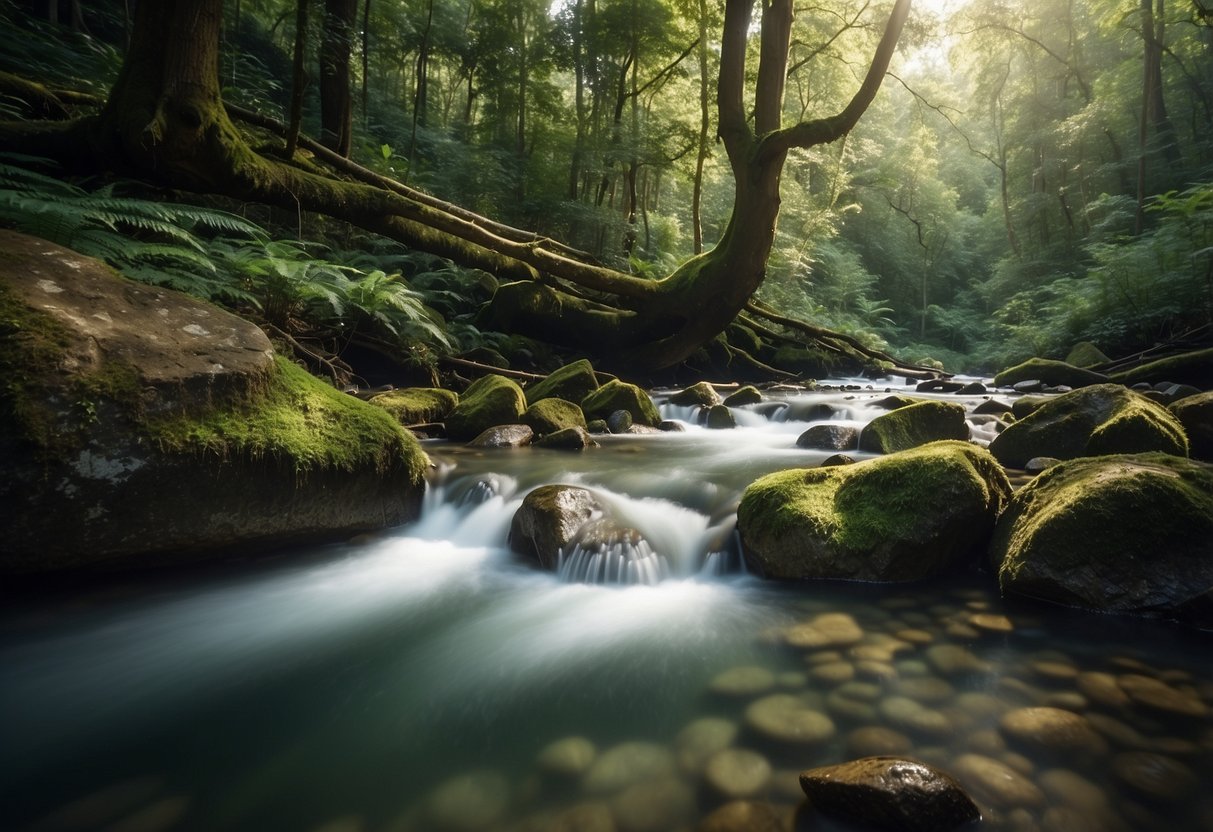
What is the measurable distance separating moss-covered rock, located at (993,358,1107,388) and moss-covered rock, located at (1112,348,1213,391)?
939mm

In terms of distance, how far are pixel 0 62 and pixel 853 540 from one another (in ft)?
39.6

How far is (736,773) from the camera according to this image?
1739 millimetres

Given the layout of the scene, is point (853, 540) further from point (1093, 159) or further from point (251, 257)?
point (1093, 159)

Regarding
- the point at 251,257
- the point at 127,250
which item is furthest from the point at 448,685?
the point at 251,257

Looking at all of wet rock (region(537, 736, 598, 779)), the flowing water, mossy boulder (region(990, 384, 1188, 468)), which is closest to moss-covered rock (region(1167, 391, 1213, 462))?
mossy boulder (region(990, 384, 1188, 468))

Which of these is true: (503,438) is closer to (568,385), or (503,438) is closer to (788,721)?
(568,385)

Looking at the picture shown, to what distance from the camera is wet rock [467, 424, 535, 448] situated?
626 centimetres

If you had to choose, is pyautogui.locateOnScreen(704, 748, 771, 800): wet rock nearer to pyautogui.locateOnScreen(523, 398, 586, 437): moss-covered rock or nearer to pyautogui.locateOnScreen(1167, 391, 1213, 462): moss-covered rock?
pyautogui.locateOnScreen(523, 398, 586, 437): moss-covered rock

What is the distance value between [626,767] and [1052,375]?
47.0ft

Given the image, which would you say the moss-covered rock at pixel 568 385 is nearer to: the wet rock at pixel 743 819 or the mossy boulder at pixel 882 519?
the mossy boulder at pixel 882 519

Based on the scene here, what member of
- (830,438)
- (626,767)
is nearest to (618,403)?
(830,438)

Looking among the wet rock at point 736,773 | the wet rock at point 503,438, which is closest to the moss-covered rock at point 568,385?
the wet rock at point 503,438

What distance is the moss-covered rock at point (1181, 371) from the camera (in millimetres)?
9031

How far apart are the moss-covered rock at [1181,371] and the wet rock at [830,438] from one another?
23.5 ft
